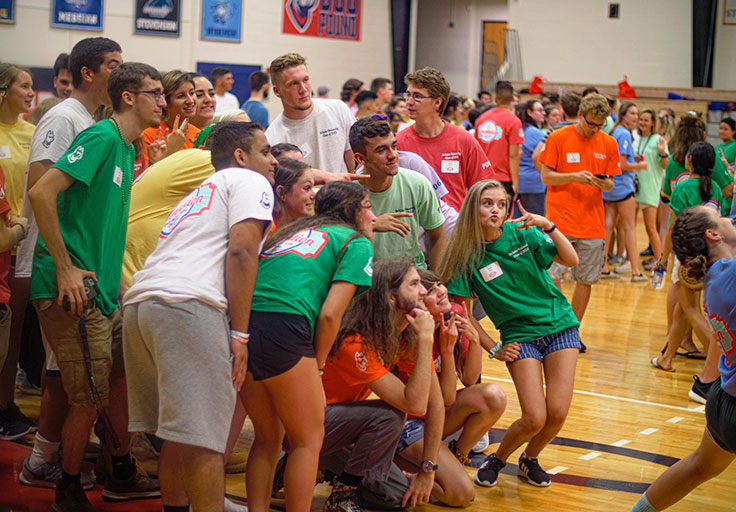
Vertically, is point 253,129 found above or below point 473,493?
above

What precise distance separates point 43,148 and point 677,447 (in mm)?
3605

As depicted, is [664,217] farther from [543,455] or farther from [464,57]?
[464,57]

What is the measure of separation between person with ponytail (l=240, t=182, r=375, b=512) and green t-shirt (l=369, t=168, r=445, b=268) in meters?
0.88

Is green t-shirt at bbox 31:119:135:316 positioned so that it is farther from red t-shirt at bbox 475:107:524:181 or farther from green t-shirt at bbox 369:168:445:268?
red t-shirt at bbox 475:107:524:181

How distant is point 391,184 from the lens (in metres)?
3.79

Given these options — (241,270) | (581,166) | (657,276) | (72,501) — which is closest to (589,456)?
(657,276)

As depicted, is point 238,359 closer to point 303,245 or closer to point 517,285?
point 303,245

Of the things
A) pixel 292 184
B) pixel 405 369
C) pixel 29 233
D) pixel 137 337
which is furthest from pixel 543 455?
pixel 29 233

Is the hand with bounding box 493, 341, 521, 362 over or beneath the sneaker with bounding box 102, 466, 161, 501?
over

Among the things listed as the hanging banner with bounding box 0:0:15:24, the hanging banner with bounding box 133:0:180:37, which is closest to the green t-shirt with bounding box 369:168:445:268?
the hanging banner with bounding box 0:0:15:24

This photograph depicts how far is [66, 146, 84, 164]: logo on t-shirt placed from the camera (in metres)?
3.00

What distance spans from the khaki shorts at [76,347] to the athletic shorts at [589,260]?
3943 millimetres

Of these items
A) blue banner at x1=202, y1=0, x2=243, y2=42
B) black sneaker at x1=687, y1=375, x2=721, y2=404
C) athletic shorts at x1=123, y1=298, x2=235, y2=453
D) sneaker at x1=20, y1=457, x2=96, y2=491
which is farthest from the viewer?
blue banner at x1=202, y1=0, x2=243, y2=42

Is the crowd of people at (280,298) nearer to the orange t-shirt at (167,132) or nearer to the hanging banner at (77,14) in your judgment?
the orange t-shirt at (167,132)
